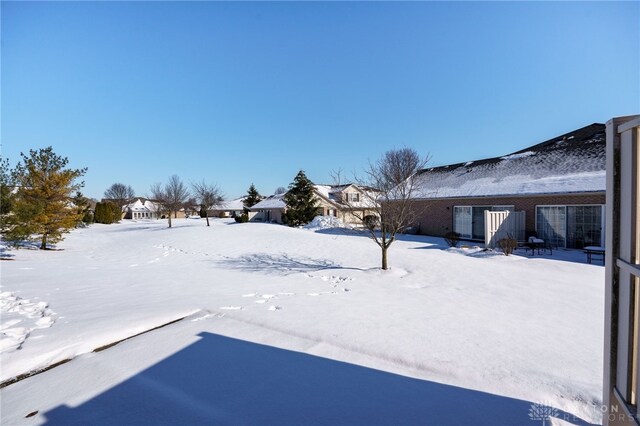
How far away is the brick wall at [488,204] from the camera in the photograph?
1484cm

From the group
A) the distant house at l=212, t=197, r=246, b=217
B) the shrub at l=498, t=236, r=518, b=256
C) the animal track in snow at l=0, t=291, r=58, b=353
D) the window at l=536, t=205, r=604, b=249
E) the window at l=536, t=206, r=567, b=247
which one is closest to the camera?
the animal track in snow at l=0, t=291, r=58, b=353

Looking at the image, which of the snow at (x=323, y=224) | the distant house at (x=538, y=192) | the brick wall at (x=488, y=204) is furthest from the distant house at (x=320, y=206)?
the distant house at (x=538, y=192)

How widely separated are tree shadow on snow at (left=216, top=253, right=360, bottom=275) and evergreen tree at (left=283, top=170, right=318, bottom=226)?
56.6 feet

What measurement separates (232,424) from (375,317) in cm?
352

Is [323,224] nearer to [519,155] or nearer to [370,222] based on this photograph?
[519,155]

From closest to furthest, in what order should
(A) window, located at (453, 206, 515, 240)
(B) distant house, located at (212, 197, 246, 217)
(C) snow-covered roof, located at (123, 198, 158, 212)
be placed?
(A) window, located at (453, 206, 515, 240) < (B) distant house, located at (212, 197, 246, 217) < (C) snow-covered roof, located at (123, 198, 158, 212)

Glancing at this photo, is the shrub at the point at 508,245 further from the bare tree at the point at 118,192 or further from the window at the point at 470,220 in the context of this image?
the bare tree at the point at 118,192

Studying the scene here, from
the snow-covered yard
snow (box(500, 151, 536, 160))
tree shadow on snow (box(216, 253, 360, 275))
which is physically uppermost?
snow (box(500, 151, 536, 160))

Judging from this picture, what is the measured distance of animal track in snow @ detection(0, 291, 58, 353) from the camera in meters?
4.57

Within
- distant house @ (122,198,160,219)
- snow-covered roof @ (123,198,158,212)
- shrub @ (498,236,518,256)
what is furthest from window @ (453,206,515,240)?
snow-covered roof @ (123,198,158,212)

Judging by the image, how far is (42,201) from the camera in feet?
56.0

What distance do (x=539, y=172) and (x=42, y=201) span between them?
29700mm

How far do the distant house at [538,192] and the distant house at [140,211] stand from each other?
71704 mm

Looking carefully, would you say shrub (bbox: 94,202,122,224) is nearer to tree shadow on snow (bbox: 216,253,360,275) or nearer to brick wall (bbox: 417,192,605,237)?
tree shadow on snow (bbox: 216,253,360,275)
